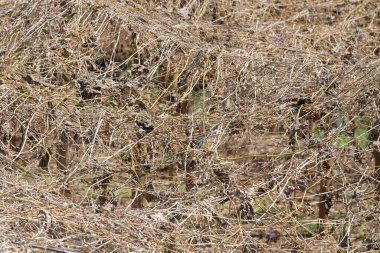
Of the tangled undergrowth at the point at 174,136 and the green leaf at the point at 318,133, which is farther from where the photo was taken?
the green leaf at the point at 318,133

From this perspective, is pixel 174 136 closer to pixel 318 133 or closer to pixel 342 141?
pixel 318 133

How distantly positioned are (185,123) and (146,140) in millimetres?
284

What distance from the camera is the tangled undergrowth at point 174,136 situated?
3820 millimetres

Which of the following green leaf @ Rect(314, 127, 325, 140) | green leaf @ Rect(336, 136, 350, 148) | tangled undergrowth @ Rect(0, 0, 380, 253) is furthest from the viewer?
green leaf @ Rect(314, 127, 325, 140)

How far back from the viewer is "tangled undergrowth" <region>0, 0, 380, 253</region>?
3820mm

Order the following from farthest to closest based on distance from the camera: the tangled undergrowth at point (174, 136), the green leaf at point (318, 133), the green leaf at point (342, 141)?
the green leaf at point (318, 133) → the green leaf at point (342, 141) → the tangled undergrowth at point (174, 136)

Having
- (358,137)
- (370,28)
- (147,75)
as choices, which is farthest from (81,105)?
(370,28)

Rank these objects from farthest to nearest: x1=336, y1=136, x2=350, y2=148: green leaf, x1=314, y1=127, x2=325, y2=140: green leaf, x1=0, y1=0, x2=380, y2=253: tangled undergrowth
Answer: x1=314, y1=127, x2=325, y2=140: green leaf → x1=336, y1=136, x2=350, y2=148: green leaf → x1=0, y1=0, x2=380, y2=253: tangled undergrowth

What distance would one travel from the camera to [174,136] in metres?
4.40

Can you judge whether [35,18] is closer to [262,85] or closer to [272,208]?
[262,85]

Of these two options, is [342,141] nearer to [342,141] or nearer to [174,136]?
[342,141]

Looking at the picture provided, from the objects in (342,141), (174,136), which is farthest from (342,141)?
(174,136)

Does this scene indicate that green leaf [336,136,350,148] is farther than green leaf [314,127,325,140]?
No

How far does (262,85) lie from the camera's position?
187 inches
